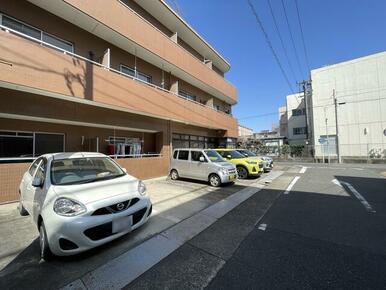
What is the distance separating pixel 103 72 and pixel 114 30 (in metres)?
1.98

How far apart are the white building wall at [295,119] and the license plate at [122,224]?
38533 millimetres

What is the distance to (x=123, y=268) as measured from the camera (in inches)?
119

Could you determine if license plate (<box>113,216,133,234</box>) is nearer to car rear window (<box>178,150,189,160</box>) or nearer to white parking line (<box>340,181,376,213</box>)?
white parking line (<box>340,181,376,213</box>)

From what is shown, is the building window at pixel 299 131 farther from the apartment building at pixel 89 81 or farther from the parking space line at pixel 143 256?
the parking space line at pixel 143 256

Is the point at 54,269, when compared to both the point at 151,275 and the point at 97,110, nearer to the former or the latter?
the point at 151,275

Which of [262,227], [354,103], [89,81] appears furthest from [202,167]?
[354,103]

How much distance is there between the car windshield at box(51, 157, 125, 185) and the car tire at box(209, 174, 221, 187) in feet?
16.5

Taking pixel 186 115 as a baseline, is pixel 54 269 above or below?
below

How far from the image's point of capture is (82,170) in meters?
4.31

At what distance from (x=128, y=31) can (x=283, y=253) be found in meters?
9.65

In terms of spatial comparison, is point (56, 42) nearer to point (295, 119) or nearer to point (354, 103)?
point (354, 103)

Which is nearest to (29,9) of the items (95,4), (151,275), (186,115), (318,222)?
(95,4)

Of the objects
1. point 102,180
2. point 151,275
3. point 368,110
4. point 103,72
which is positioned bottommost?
point 151,275

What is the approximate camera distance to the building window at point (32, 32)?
256 inches
